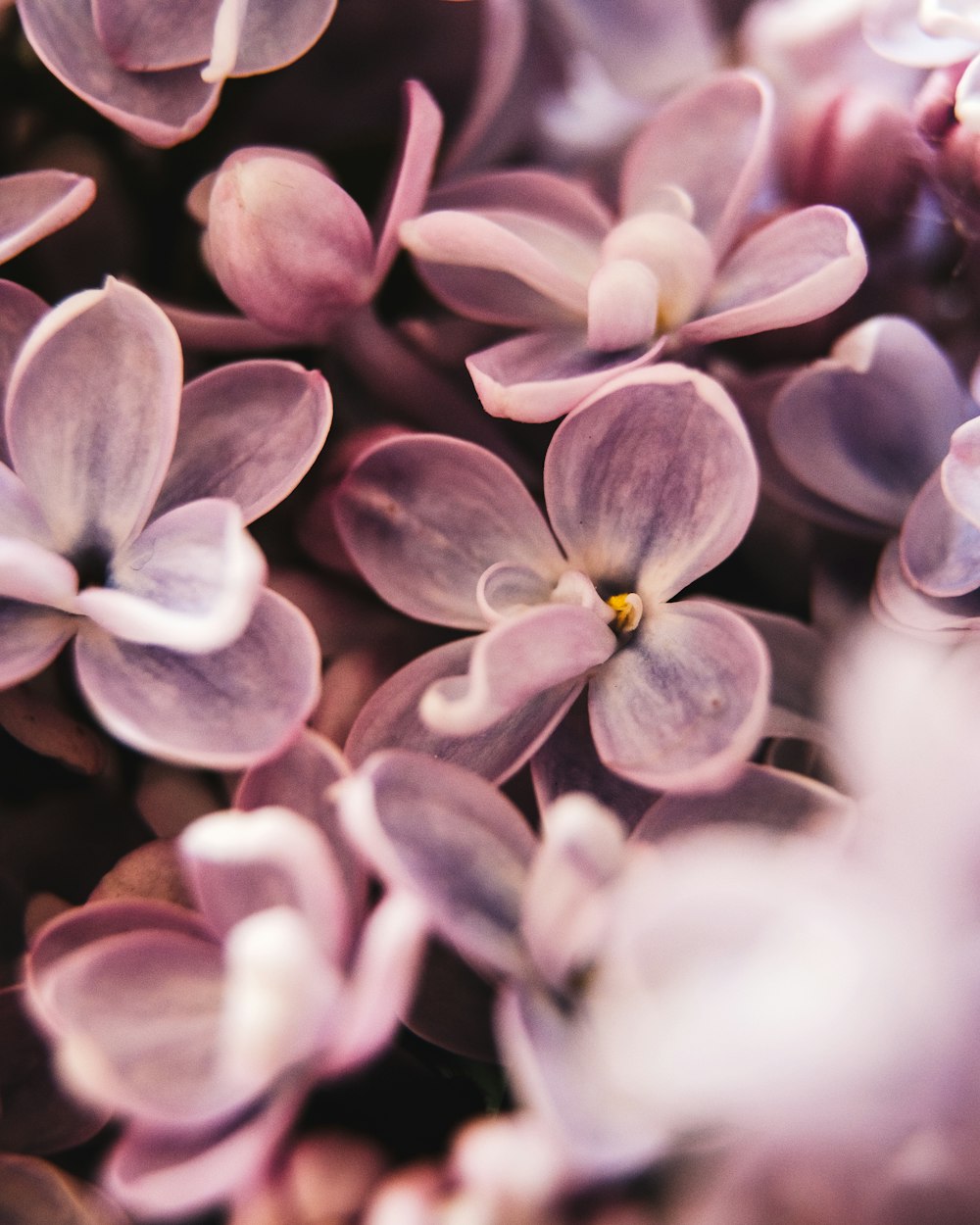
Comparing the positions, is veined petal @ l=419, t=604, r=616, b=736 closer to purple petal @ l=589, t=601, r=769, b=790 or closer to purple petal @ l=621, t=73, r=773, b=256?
purple petal @ l=589, t=601, r=769, b=790

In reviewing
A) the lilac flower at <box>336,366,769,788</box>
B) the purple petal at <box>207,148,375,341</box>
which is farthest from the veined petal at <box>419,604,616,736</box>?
the purple petal at <box>207,148,375,341</box>

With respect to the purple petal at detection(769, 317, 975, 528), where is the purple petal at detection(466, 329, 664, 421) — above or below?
above

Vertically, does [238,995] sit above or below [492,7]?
below

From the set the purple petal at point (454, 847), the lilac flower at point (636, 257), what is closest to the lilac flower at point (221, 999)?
the purple petal at point (454, 847)

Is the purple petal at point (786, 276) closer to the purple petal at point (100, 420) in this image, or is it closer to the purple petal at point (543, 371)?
the purple petal at point (543, 371)

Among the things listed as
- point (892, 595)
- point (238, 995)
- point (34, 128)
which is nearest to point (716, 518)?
point (892, 595)

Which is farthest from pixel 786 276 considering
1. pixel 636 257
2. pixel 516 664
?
pixel 516 664

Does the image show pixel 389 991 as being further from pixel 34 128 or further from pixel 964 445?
pixel 34 128
